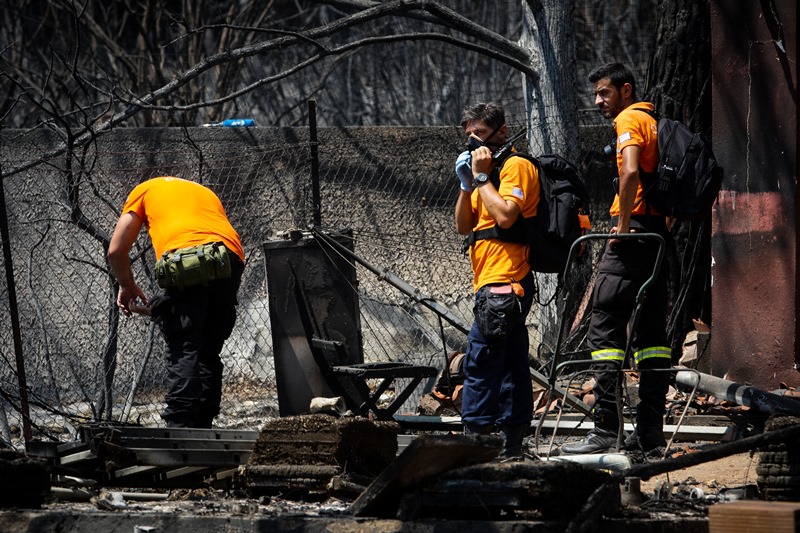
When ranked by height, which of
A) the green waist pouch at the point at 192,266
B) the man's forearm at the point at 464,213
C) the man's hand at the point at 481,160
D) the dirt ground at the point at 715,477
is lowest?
the dirt ground at the point at 715,477

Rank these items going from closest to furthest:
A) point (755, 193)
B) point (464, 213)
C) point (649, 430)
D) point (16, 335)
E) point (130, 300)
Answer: point (649, 430) → point (464, 213) → point (130, 300) → point (16, 335) → point (755, 193)

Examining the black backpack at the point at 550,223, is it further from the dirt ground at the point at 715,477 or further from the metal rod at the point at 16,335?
the metal rod at the point at 16,335

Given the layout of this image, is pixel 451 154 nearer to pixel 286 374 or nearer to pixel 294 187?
pixel 294 187

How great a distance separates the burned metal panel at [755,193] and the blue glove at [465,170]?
8.20ft

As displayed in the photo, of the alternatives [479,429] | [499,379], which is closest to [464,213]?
[499,379]

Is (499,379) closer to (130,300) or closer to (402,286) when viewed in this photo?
(402,286)

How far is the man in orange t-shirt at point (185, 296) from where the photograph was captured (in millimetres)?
5859

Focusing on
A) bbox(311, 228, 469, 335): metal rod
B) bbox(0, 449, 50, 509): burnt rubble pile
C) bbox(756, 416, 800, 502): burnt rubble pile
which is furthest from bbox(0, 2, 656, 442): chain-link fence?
bbox(756, 416, 800, 502): burnt rubble pile

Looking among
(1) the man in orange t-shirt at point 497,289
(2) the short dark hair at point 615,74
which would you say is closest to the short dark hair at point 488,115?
(1) the man in orange t-shirt at point 497,289

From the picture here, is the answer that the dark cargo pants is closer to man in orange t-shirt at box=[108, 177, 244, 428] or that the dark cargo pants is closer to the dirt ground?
man in orange t-shirt at box=[108, 177, 244, 428]

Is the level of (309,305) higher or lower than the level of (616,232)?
lower

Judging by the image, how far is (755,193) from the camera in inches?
285

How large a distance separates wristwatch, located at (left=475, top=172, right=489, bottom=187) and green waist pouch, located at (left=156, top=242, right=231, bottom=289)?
1.47 metres

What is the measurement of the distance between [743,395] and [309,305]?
8.93 feet
